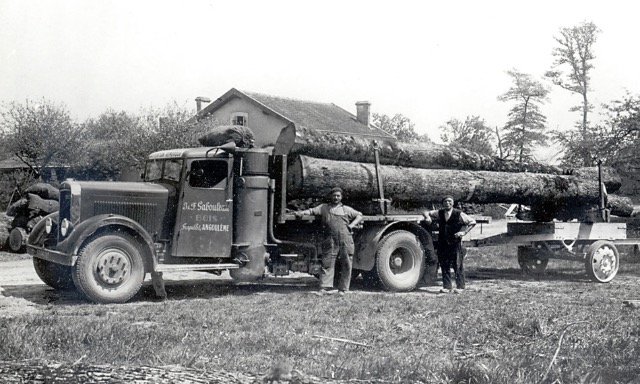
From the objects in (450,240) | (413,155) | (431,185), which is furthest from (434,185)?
(450,240)

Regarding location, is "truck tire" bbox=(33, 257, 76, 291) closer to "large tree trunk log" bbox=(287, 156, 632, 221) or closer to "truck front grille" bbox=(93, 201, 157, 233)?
"truck front grille" bbox=(93, 201, 157, 233)

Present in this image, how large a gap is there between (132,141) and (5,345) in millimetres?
23644

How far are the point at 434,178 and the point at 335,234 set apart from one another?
7.83 feet

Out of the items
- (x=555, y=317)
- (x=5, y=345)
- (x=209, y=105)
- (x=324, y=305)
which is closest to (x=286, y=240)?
(x=324, y=305)

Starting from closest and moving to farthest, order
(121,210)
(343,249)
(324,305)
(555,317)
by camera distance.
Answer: (555,317)
(324,305)
(121,210)
(343,249)

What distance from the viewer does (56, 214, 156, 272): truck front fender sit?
9.20 meters

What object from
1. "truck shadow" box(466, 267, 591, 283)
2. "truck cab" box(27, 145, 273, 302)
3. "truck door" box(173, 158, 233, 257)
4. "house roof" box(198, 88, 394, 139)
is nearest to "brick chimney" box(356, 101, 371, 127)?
"house roof" box(198, 88, 394, 139)

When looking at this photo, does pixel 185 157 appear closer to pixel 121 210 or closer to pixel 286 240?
pixel 121 210

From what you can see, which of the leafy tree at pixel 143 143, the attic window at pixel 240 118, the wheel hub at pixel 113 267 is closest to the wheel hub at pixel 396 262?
the wheel hub at pixel 113 267

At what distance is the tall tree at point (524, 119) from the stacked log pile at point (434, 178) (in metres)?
39.4

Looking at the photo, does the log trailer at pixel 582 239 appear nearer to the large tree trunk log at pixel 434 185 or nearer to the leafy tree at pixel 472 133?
the large tree trunk log at pixel 434 185

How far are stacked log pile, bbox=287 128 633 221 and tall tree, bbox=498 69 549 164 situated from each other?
39428 mm

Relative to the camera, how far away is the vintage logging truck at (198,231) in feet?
30.9

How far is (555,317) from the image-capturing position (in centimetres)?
794
